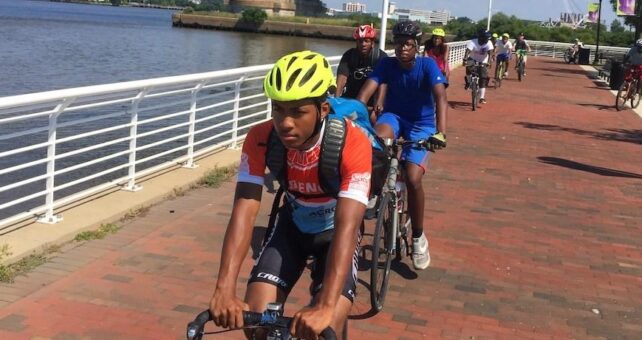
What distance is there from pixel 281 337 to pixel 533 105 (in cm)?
1814

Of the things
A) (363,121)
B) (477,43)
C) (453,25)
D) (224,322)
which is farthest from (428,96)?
(453,25)

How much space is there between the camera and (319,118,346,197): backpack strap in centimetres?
293

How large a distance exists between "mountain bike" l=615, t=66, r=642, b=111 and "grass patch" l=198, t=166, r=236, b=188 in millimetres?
13157

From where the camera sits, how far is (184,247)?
600cm

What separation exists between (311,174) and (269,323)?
2.61 feet

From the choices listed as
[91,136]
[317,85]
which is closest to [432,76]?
[317,85]

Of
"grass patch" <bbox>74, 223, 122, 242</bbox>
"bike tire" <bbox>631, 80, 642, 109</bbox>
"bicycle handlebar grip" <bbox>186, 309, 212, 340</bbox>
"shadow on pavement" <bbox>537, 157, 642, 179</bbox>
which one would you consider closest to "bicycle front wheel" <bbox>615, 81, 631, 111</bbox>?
"bike tire" <bbox>631, 80, 642, 109</bbox>

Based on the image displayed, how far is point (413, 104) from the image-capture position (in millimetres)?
5766

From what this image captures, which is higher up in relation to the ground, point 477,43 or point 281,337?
point 477,43

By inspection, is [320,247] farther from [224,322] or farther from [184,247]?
[184,247]

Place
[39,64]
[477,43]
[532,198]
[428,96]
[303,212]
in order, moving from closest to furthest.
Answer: [303,212], [428,96], [532,198], [477,43], [39,64]

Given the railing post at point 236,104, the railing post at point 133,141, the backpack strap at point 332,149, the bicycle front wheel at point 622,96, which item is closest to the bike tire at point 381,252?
the backpack strap at point 332,149

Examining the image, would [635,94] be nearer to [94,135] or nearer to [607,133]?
[607,133]

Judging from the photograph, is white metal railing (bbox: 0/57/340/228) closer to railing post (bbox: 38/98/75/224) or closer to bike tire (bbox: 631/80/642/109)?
railing post (bbox: 38/98/75/224)
